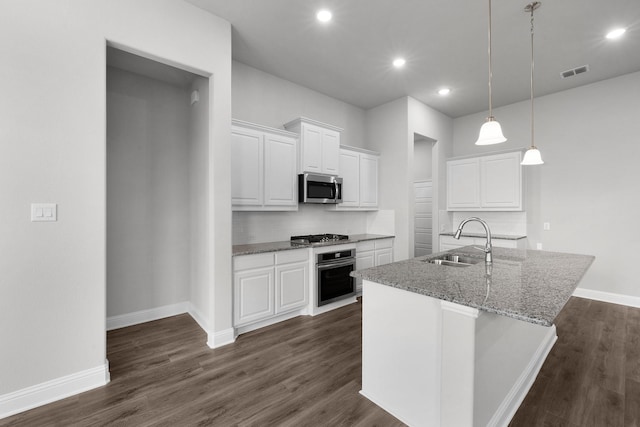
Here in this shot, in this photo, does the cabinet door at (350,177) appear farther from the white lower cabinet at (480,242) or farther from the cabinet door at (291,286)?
the white lower cabinet at (480,242)

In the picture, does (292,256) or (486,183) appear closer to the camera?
(292,256)

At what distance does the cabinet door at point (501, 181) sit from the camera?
4594mm

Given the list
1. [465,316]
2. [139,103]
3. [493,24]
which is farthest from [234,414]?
[493,24]

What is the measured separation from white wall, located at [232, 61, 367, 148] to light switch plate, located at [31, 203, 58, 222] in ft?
7.15

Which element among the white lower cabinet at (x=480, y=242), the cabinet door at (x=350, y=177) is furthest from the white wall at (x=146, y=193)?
the white lower cabinet at (x=480, y=242)

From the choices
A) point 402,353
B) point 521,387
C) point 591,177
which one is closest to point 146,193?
point 402,353

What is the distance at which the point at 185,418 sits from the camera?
6.00 ft

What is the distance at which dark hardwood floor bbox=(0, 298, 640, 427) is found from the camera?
1836 millimetres

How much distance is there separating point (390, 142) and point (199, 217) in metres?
3.25

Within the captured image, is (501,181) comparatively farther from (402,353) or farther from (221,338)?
(221,338)

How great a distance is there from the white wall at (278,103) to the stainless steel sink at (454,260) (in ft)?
9.07

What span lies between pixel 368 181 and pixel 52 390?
4288mm

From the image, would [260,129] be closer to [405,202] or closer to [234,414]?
[405,202]

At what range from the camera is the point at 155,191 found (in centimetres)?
347
